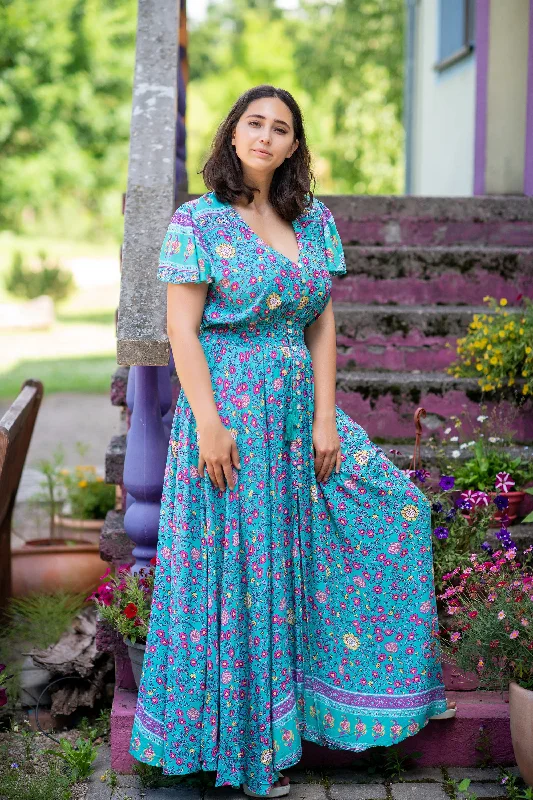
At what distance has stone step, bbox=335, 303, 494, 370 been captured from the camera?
504cm

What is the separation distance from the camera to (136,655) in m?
3.33

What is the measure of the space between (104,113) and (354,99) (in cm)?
961

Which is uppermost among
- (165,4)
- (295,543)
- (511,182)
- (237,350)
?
(165,4)

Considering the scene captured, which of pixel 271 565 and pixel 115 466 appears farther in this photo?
pixel 115 466

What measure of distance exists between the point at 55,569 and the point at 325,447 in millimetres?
2298

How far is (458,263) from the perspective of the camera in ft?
17.6

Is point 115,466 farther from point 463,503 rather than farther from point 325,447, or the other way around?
point 463,503

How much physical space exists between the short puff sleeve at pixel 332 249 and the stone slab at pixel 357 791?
1587mm

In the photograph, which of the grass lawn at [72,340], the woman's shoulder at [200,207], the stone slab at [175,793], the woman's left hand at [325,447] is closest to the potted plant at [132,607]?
the stone slab at [175,793]

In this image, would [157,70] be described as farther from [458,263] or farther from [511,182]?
[511,182]

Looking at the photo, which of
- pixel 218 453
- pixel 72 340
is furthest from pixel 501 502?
pixel 72 340

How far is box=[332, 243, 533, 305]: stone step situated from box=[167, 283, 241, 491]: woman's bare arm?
2.49m

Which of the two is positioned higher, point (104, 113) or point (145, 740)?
point (104, 113)

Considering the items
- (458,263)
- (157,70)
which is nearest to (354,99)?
(458,263)
